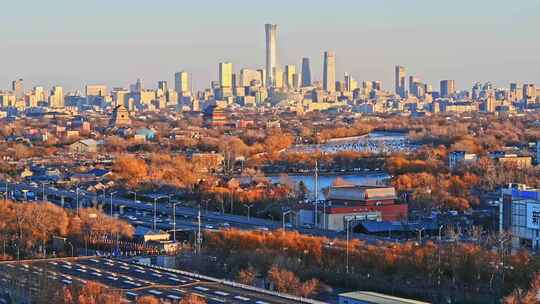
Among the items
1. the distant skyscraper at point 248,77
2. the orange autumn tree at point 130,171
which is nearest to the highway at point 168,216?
the orange autumn tree at point 130,171

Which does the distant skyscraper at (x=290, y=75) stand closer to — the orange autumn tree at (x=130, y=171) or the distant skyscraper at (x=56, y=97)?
the distant skyscraper at (x=56, y=97)

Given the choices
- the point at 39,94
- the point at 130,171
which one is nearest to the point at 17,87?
the point at 39,94

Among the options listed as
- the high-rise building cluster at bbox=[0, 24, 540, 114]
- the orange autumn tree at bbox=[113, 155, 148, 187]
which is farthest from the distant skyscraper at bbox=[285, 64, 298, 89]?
the orange autumn tree at bbox=[113, 155, 148, 187]

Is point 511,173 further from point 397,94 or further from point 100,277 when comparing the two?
point 397,94

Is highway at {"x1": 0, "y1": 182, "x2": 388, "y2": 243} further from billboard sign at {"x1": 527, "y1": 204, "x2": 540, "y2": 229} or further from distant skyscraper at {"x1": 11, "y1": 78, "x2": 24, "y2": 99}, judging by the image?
distant skyscraper at {"x1": 11, "y1": 78, "x2": 24, "y2": 99}

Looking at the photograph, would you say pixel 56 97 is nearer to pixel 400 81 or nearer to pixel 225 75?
pixel 225 75

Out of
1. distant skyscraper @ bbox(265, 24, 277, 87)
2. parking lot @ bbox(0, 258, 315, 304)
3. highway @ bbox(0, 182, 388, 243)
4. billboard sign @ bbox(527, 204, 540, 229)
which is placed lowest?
highway @ bbox(0, 182, 388, 243)
